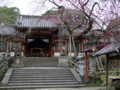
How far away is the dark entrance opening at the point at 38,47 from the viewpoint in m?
30.0

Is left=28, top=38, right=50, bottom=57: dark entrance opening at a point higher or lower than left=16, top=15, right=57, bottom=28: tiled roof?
lower

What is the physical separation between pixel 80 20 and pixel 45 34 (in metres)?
9.17

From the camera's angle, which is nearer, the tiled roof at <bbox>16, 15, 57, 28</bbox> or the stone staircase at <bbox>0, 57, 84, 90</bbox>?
the stone staircase at <bbox>0, 57, 84, 90</bbox>

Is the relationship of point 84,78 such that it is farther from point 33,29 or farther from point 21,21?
point 21,21

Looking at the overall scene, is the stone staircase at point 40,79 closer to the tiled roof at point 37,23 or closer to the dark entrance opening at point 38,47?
the tiled roof at point 37,23

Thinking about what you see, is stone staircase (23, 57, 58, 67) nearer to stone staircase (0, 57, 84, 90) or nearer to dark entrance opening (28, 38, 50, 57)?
stone staircase (0, 57, 84, 90)

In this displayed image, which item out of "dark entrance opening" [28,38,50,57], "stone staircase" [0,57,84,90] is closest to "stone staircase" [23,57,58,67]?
"stone staircase" [0,57,84,90]

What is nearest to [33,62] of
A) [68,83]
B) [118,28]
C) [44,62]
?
[44,62]

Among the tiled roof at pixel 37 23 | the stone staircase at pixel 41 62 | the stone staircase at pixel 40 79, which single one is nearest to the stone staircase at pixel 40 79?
the stone staircase at pixel 40 79

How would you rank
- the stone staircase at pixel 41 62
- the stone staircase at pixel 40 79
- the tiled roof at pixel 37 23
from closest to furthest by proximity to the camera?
the stone staircase at pixel 40 79, the stone staircase at pixel 41 62, the tiled roof at pixel 37 23

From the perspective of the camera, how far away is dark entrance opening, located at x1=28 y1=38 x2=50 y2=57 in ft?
98.5

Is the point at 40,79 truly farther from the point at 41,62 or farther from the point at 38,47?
the point at 38,47

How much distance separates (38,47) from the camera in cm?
3189

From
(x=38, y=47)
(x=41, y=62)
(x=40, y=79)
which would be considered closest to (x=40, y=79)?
(x=40, y=79)
